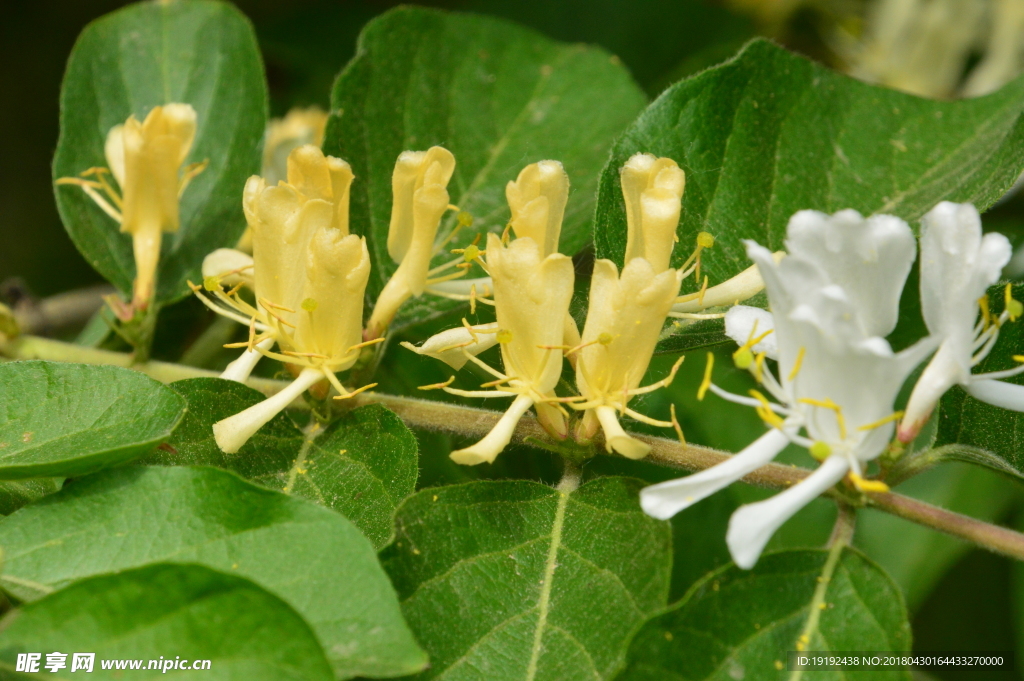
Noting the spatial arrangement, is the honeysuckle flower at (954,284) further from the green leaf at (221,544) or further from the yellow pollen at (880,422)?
the green leaf at (221,544)

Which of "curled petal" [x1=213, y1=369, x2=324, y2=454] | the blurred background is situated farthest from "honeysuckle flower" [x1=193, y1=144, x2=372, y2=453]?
the blurred background

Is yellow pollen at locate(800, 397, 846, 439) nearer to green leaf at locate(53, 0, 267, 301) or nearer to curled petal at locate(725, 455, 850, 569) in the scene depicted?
curled petal at locate(725, 455, 850, 569)

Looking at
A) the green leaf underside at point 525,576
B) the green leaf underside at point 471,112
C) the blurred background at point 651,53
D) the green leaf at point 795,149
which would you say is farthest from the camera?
the blurred background at point 651,53

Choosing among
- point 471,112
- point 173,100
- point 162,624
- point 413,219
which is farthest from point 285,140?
point 162,624

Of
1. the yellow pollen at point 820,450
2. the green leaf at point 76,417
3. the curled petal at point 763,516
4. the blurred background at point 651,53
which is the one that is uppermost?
the yellow pollen at point 820,450

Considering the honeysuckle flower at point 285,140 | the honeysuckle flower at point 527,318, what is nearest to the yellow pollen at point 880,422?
the honeysuckle flower at point 527,318

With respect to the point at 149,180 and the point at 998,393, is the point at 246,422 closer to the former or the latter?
the point at 149,180

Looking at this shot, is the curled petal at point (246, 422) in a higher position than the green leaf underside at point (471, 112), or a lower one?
lower
